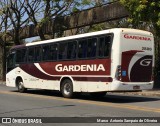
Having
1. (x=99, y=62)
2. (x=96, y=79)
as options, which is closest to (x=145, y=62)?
(x=99, y=62)

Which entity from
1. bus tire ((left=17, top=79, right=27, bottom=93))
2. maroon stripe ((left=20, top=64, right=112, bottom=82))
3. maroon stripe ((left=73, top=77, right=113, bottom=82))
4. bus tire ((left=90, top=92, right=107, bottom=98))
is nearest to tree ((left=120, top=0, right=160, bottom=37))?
bus tire ((left=90, top=92, right=107, bottom=98))

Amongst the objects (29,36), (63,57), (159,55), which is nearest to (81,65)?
(63,57)

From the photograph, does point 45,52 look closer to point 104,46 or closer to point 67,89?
point 67,89

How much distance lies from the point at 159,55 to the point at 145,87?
13570 mm

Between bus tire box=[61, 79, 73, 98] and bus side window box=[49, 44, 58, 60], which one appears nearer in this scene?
bus tire box=[61, 79, 73, 98]

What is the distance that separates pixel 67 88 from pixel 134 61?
402 cm

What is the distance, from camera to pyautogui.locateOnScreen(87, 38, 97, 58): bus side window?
17750 mm

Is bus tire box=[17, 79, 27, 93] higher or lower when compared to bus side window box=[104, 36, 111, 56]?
lower

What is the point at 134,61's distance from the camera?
1720 centimetres

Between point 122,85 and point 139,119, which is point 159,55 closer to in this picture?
point 122,85

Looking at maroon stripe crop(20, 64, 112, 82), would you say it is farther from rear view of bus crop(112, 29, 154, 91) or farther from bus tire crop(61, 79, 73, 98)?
rear view of bus crop(112, 29, 154, 91)

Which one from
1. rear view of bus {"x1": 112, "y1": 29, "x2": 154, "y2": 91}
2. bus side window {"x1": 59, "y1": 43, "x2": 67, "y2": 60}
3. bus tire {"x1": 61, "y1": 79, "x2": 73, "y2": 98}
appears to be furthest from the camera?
bus side window {"x1": 59, "y1": 43, "x2": 67, "y2": 60}

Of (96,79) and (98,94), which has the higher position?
(96,79)

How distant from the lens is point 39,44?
72.2ft
